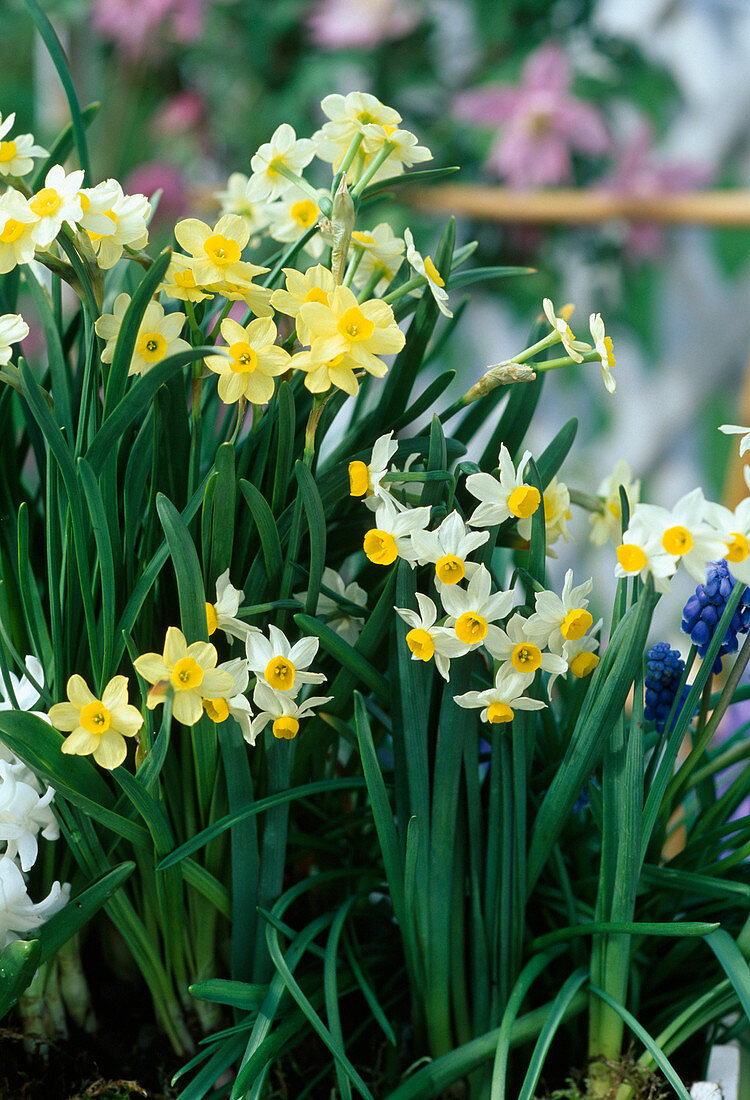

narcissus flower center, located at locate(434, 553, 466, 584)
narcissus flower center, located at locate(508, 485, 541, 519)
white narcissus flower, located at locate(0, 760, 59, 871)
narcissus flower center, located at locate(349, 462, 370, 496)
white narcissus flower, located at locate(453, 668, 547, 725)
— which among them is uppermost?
narcissus flower center, located at locate(349, 462, 370, 496)

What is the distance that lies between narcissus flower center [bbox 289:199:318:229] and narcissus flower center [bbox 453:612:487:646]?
0.69 feet

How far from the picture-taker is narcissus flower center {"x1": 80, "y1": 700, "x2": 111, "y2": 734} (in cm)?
33

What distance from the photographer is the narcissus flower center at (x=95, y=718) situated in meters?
0.33

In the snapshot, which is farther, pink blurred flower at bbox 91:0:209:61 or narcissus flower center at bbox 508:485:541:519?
pink blurred flower at bbox 91:0:209:61

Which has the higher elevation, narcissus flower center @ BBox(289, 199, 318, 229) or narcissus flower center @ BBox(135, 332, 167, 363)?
narcissus flower center @ BBox(289, 199, 318, 229)

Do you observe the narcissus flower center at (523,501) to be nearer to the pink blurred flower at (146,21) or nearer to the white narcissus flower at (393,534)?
the white narcissus flower at (393,534)

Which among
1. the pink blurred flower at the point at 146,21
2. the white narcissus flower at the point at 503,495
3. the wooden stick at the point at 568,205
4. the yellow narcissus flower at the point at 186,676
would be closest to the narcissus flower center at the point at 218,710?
the yellow narcissus flower at the point at 186,676

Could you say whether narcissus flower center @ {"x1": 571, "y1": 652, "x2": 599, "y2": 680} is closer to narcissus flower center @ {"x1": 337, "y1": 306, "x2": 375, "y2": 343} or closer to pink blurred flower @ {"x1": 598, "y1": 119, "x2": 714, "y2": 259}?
narcissus flower center @ {"x1": 337, "y1": 306, "x2": 375, "y2": 343}

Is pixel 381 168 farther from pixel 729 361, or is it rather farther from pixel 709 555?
pixel 729 361

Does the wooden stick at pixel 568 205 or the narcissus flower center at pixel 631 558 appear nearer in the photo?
the narcissus flower center at pixel 631 558

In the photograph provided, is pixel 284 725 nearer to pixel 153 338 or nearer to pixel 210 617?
pixel 210 617

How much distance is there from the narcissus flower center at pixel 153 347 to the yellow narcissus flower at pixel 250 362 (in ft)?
0.10

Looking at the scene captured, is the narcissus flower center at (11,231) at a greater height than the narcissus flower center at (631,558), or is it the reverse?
the narcissus flower center at (11,231)

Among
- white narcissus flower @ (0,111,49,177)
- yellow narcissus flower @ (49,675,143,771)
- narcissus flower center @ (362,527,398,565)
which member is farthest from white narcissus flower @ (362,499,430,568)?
white narcissus flower @ (0,111,49,177)
